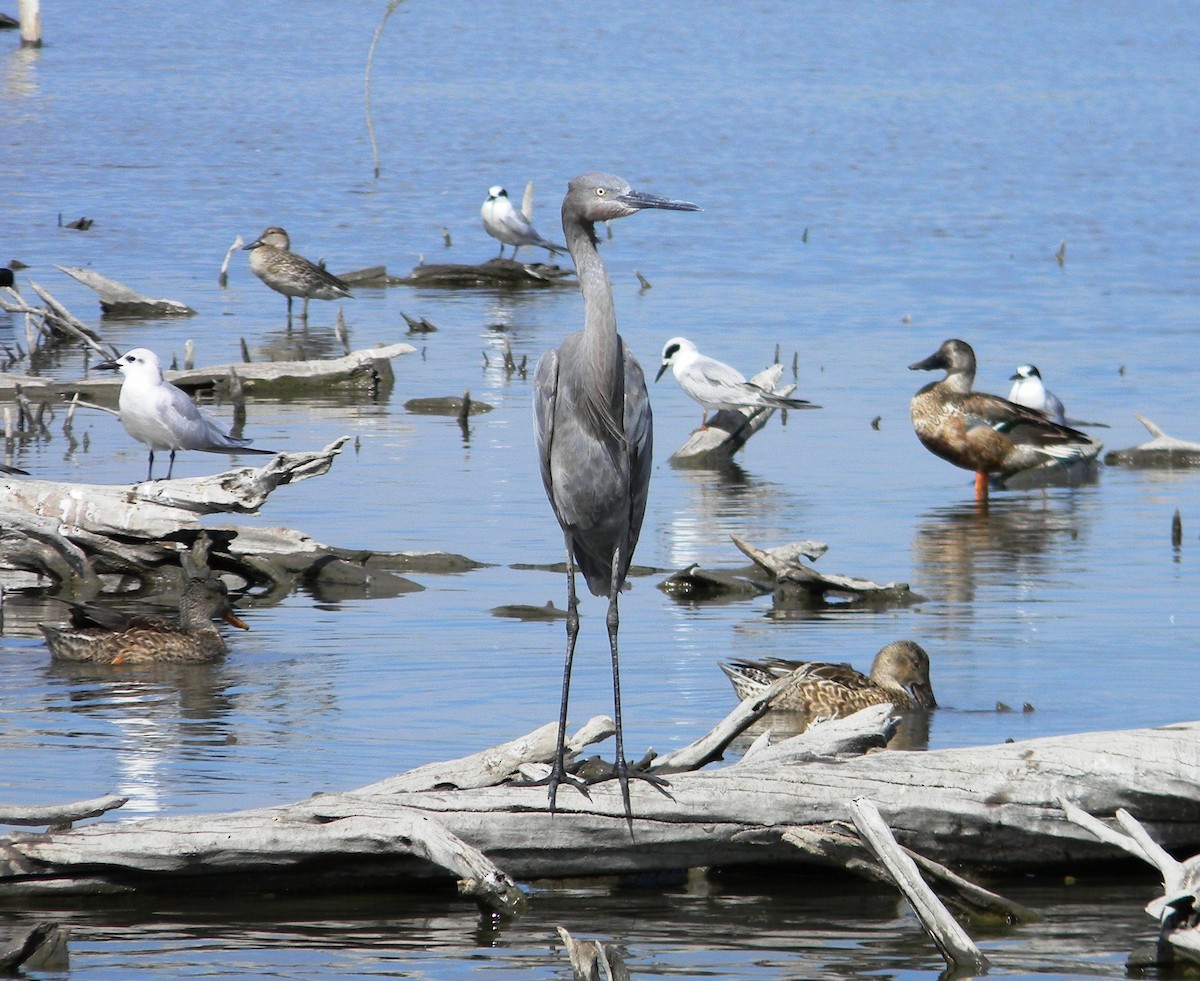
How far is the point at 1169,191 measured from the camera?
36.9m

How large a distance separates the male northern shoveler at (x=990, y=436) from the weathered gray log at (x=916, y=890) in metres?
9.51

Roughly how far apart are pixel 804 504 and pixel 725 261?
1405cm

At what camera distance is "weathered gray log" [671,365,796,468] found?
16031 mm

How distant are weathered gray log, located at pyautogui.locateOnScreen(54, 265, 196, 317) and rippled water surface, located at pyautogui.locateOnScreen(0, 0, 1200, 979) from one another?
0.65 metres

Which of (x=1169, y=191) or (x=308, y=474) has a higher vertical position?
Result: (x=1169, y=191)

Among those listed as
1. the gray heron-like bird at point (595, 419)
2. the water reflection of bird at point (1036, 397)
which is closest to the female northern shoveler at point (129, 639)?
the gray heron-like bird at point (595, 419)

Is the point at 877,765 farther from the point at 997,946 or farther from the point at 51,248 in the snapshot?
the point at 51,248

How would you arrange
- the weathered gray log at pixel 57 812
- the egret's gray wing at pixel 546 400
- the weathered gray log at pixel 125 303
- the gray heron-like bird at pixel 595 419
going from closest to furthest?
the weathered gray log at pixel 57 812 < the gray heron-like bird at pixel 595 419 < the egret's gray wing at pixel 546 400 < the weathered gray log at pixel 125 303

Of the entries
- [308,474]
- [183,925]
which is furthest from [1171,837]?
[308,474]

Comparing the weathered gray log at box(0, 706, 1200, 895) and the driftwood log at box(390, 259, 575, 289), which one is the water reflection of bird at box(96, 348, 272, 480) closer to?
the weathered gray log at box(0, 706, 1200, 895)

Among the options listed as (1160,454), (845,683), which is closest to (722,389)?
(1160,454)

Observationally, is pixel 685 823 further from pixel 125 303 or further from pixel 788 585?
pixel 125 303

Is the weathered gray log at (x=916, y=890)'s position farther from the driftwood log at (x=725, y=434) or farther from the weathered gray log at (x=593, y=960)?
the driftwood log at (x=725, y=434)

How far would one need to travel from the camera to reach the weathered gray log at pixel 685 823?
21.8 ft
